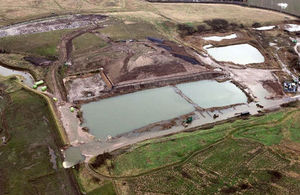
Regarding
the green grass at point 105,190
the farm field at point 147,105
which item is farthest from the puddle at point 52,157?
the green grass at point 105,190

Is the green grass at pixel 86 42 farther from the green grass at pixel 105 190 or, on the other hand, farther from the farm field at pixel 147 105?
the green grass at pixel 105 190

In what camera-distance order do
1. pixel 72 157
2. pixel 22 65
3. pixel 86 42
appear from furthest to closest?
pixel 86 42, pixel 22 65, pixel 72 157

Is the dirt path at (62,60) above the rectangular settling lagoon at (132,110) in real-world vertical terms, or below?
above

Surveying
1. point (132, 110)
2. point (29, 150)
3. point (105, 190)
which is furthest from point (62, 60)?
point (105, 190)

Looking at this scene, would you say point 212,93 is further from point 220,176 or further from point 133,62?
point 220,176

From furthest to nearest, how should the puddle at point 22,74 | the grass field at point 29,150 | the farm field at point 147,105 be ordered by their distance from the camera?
1. the puddle at point 22,74
2. the farm field at point 147,105
3. the grass field at point 29,150

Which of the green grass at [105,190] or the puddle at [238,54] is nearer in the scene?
the green grass at [105,190]

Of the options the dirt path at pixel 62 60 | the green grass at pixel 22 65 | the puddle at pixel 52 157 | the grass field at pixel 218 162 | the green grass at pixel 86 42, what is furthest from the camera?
the green grass at pixel 86 42

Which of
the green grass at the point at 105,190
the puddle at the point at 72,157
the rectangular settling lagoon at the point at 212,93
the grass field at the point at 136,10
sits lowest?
the green grass at the point at 105,190
